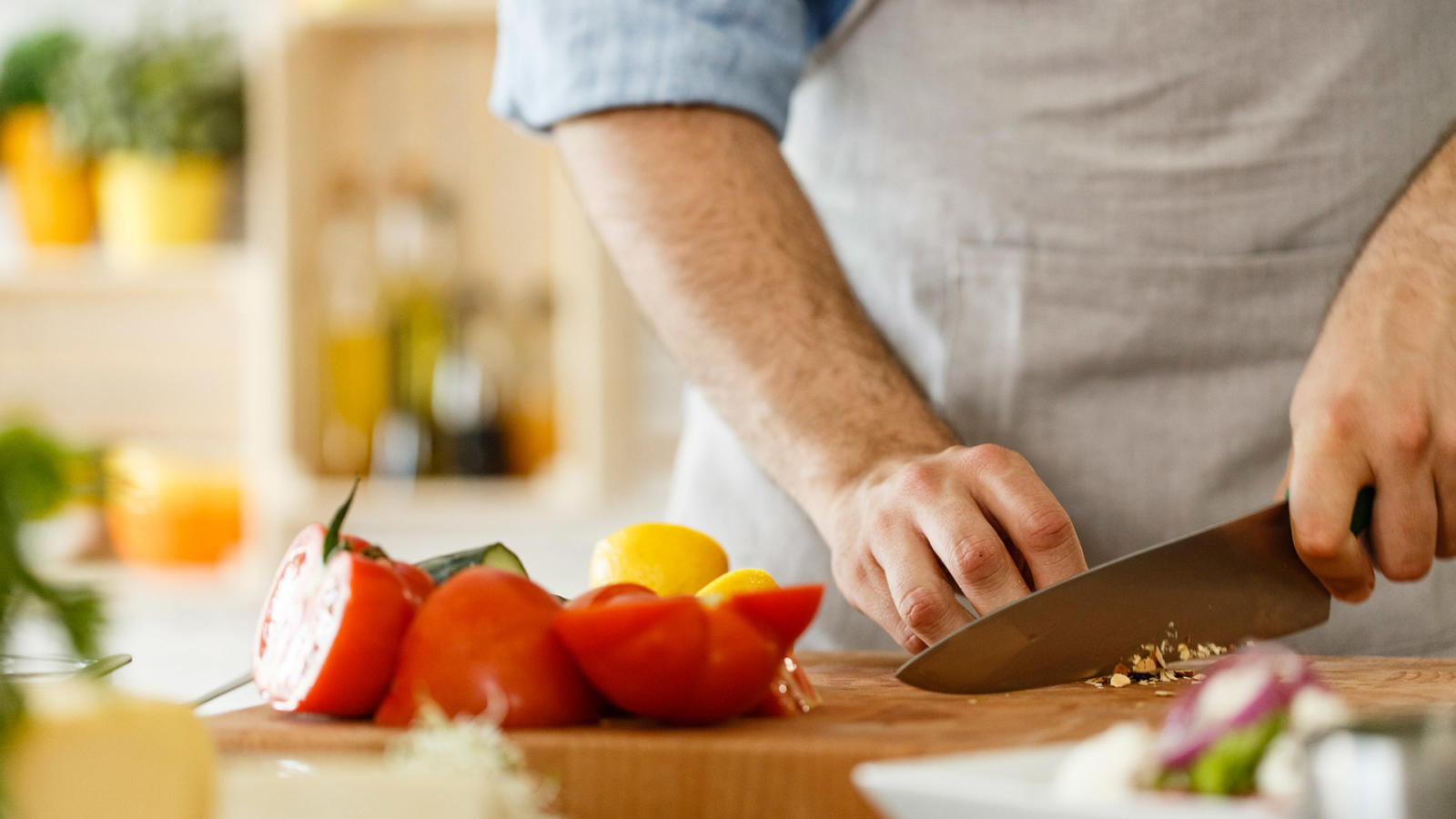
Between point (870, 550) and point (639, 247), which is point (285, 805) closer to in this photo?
point (870, 550)

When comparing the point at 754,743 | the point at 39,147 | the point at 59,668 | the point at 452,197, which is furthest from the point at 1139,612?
the point at 39,147

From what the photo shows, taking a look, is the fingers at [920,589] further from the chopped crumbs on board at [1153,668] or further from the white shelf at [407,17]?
the white shelf at [407,17]

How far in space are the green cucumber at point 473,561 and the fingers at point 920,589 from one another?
23 centimetres

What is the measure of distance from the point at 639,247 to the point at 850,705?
44cm

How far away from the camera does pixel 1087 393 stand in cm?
109

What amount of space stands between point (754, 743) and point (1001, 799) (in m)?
0.18

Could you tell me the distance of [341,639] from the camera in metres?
0.62

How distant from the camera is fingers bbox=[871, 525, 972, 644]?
833mm

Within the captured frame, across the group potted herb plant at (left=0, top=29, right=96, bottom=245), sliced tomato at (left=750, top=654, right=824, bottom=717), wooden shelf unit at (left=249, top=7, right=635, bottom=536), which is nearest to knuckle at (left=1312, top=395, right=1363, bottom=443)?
sliced tomato at (left=750, top=654, right=824, bottom=717)

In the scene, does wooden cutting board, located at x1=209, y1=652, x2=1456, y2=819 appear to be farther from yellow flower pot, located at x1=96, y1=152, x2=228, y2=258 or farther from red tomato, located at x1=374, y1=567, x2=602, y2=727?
yellow flower pot, located at x1=96, y1=152, x2=228, y2=258

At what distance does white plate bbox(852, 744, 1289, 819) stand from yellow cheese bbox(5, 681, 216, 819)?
0.20 meters

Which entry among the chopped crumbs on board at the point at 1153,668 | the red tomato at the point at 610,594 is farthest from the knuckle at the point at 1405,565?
the red tomato at the point at 610,594

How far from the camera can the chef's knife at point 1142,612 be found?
0.75 metres

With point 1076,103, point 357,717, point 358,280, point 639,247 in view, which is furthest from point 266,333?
point 357,717
